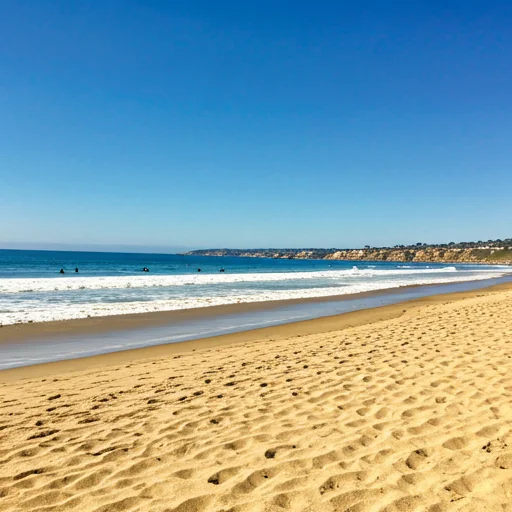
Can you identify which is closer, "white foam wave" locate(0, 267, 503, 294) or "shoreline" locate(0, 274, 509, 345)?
"shoreline" locate(0, 274, 509, 345)

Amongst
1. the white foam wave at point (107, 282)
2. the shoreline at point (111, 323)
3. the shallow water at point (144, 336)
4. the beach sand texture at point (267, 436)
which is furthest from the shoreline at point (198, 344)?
the white foam wave at point (107, 282)

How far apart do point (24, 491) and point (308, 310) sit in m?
15.9

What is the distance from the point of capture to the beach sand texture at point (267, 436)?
332cm

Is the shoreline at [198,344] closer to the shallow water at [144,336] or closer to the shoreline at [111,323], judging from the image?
the shallow water at [144,336]

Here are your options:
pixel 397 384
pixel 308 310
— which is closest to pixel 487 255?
pixel 308 310

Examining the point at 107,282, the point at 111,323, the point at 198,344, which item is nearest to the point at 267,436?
the point at 198,344

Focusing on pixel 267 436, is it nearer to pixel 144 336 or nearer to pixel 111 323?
pixel 144 336

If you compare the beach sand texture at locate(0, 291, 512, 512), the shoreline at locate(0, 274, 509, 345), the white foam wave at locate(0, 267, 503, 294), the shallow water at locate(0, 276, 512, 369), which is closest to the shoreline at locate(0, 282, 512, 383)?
the shallow water at locate(0, 276, 512, 369)

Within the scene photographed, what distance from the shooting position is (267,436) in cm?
450

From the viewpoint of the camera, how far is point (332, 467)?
3723 millimetres

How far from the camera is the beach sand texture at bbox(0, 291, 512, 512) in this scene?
3.32 metres

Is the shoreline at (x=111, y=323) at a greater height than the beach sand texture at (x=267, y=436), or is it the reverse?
the beach sand texture at (x=267, y=436)

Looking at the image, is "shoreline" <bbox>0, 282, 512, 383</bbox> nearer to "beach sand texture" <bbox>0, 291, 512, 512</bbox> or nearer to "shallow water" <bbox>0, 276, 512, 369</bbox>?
"shallow water" <bbox>0, 276, 512, 369</bbox>

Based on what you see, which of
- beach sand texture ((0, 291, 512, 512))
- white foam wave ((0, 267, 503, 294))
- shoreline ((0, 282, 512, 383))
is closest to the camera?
beach sand texture ((0, 291, 512, 512))
